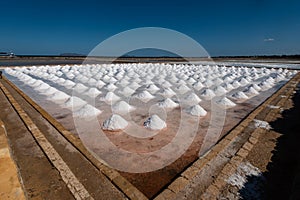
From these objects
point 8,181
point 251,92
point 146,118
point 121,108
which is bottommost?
point 146,118

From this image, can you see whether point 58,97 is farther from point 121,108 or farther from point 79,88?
point 121,108

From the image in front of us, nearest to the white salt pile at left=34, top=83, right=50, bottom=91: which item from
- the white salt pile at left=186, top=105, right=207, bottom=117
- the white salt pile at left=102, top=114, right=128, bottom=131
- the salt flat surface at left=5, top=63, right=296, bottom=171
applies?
the salt flat surface at left=5, top=63, right=296, bottom=171

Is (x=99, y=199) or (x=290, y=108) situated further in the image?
(x=290, y=108)

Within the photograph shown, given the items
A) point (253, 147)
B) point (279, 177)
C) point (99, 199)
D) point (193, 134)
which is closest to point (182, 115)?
point (193, 134)

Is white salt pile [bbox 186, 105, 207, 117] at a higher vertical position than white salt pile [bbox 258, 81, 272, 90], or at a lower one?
lower

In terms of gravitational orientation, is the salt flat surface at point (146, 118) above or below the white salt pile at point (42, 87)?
below

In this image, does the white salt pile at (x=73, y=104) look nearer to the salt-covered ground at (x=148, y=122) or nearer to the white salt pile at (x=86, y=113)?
the salt-covered ground at (x=148, y=122)

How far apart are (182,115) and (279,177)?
3498 millimetres

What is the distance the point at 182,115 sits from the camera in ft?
20.5

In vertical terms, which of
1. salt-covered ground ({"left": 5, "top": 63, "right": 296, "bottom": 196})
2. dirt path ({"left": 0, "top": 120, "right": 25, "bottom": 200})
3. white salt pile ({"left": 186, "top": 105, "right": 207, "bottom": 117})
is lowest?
salt-covered ground ({"left": 5, "top": 63, "right": 296, "bottom": 196})

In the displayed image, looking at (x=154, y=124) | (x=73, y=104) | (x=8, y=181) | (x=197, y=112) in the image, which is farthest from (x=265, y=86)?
(x=8, y=181)

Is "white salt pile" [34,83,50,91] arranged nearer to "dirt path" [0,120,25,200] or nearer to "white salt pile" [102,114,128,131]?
"white salt pile" [102,114,128,131]

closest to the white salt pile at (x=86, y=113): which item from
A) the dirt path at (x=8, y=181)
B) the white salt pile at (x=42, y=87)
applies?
the dirt path at (x=8, y=181)

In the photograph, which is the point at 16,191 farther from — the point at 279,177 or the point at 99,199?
the point at 279,177
